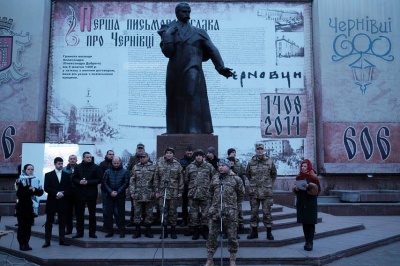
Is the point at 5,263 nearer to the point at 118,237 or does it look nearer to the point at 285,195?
the point at 118,237

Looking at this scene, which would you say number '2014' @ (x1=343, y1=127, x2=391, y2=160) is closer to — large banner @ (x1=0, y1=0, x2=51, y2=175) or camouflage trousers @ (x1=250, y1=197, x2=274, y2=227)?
camouflage trousers @ (x1=250, y1=197, x2=274, y2=227)

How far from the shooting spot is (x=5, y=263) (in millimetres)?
6324

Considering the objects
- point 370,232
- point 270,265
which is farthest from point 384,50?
point 270,265

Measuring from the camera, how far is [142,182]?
24.0 ft

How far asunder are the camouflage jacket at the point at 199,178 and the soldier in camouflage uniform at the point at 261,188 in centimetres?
72

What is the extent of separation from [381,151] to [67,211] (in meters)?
12.0

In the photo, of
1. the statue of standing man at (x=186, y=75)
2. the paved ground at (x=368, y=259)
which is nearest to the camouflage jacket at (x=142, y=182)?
the statue of standing man at (x=186, y=75)

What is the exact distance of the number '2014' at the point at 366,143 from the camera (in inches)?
600

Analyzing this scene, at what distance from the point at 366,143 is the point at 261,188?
32.0ft

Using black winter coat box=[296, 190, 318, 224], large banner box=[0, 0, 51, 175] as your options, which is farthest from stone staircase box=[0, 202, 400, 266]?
large banner box=[0, 0, 51, 175]

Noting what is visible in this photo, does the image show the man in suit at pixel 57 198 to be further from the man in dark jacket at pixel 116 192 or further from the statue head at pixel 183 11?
the statue head at pixel 183 11

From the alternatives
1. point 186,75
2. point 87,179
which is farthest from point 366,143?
point 87,179

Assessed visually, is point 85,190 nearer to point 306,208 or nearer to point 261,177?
point 261,177

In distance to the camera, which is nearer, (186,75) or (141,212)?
(141,212)
